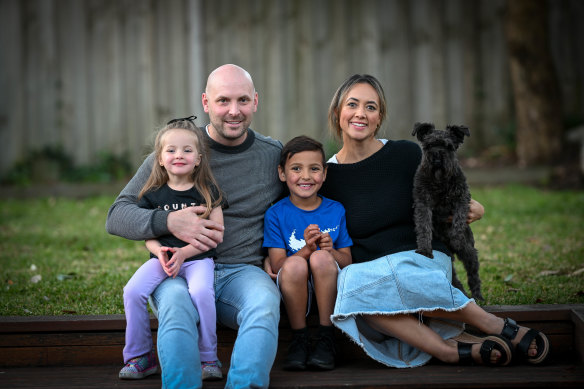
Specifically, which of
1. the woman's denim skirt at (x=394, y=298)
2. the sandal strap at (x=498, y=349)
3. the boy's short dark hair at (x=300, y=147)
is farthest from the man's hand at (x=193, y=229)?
the sandal strap at (x=498, y=349)

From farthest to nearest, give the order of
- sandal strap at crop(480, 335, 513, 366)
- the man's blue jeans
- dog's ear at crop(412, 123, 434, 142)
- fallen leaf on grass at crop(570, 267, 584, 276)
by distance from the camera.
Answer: fallen leaf on grass at crop(570, 267, 584, 276)
dog's ear at crop(412, 123, 434, 142)
sandal strap at crop(480, 335, 513, 366)
the man's blue jeans

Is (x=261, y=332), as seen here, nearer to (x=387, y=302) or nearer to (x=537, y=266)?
(x=387, y=302)

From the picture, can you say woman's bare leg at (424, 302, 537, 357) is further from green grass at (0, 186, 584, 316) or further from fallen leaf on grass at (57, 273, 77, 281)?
fallen leaf on grass at (57, 273, 77, 281)

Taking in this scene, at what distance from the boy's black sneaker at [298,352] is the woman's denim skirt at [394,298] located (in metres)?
0.20

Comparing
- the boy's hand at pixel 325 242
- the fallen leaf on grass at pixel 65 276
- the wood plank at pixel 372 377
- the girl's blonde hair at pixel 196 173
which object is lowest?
the wood plank at pixel 372 377

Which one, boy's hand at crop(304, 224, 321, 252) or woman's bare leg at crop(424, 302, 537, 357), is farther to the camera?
boy's hand at crop(304, 224, 321, 252)

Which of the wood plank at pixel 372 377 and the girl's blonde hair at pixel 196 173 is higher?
the girl's blonde hair at pixel 196 173

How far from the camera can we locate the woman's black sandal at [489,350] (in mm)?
3375

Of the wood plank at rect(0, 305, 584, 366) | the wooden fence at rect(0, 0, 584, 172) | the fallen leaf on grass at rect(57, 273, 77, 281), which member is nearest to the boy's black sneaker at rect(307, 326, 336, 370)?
the wood plank at rect(0, 305, 584, 366)

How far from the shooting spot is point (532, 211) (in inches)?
276

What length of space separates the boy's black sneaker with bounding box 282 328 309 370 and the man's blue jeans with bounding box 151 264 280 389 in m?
0.22

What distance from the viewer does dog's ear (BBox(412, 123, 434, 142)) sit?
3.70 metres

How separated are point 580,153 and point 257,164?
5.97 metres

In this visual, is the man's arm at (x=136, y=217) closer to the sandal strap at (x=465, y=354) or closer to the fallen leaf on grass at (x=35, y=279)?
the fallen leaf on grass at (x=35, y=279)
